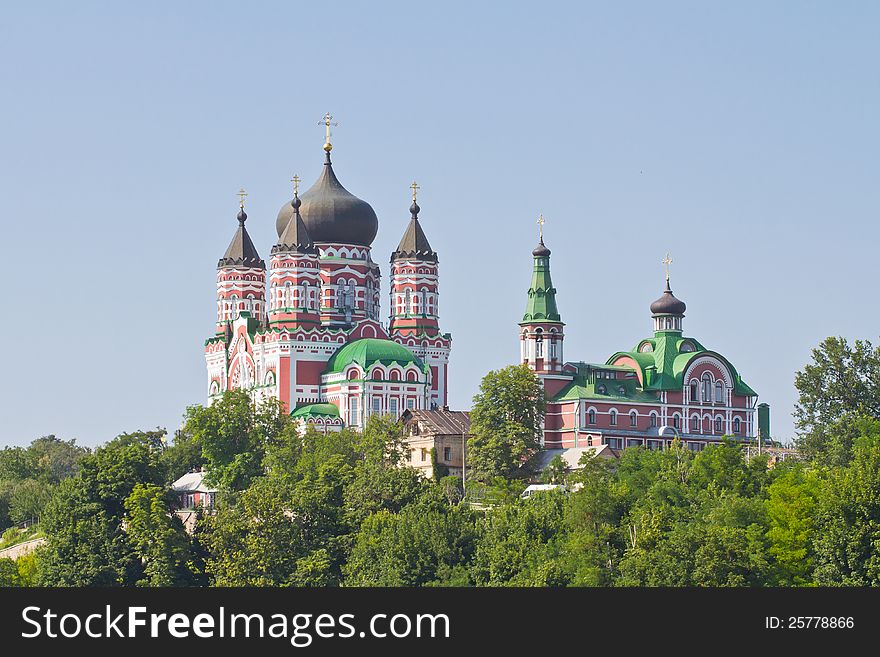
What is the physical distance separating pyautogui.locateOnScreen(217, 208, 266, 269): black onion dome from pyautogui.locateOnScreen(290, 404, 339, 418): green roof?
33.5ft

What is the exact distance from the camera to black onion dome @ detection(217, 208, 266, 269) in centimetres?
9512

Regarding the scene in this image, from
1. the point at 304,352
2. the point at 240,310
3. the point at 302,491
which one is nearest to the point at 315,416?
the point at 304,352

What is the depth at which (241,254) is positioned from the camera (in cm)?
9525

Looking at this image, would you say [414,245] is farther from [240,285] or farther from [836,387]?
[836,387]

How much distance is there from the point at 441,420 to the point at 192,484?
9.61 meters

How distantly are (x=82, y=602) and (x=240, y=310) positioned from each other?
5780cm

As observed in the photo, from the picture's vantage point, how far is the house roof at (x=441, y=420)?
8175cm

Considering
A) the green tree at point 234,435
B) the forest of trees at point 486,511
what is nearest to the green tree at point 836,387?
the forest of trees at point 486,511

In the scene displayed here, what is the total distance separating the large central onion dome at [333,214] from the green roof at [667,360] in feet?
40.6

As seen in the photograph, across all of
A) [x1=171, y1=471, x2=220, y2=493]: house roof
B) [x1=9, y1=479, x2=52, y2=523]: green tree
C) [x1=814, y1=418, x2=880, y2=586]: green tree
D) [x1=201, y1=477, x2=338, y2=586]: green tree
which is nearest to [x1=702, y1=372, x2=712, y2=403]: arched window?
[x1=171, y1=471, x2=220, y2=493]: house roof

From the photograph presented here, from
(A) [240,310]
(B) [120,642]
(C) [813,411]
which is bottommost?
(B) [120,642]

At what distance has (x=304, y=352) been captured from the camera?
88812mm

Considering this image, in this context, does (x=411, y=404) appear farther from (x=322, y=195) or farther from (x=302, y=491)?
(x=302, y=491)

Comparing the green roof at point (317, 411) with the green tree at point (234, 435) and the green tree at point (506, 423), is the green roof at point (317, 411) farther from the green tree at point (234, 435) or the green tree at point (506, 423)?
the green tree at point (506, 423)
